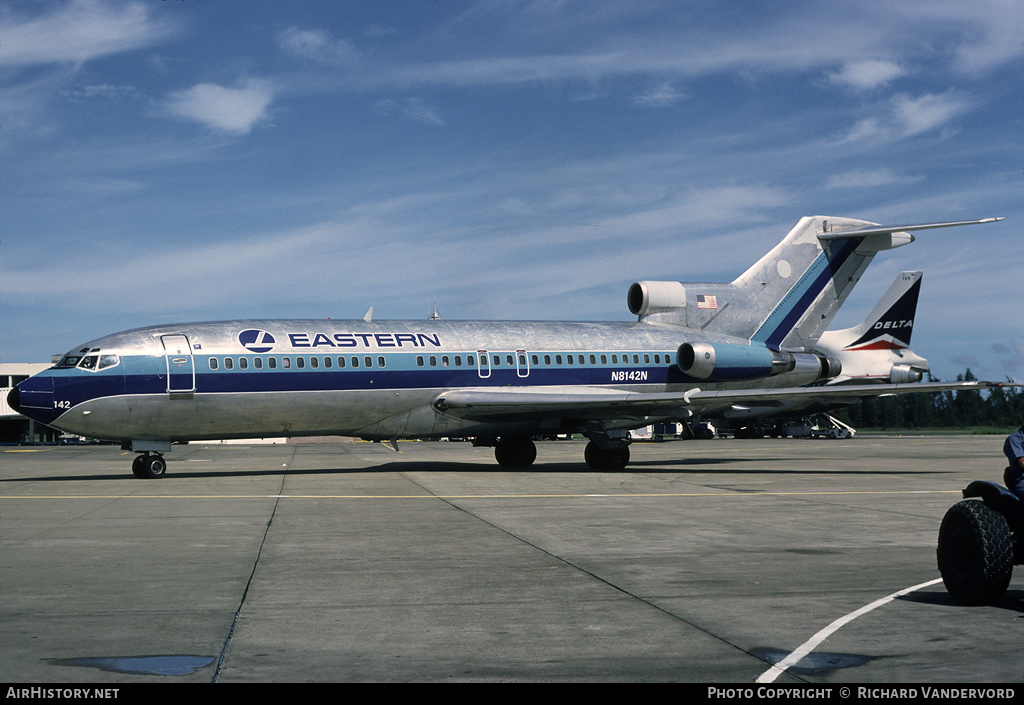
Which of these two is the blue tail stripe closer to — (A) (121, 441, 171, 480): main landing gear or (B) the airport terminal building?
(A) (121, 441, 171, 480): main landing gear

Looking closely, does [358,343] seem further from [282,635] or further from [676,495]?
[282,635]

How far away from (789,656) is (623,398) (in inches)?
821

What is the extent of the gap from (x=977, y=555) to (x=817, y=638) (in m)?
1.99

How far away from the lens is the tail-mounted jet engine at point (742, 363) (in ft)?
102

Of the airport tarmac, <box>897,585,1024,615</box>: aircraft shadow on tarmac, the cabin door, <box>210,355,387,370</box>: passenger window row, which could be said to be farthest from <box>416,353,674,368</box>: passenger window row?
<box>897,585,1024,615</box>: aircraft shadow on tarmac

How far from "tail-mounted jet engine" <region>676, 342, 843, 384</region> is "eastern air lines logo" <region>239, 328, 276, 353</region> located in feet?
44.0

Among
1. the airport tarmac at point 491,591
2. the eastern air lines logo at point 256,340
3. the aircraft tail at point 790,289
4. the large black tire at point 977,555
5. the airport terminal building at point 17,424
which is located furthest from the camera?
the airport terminal building at point 17,424

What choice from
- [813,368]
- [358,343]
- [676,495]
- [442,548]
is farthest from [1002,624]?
[813,368]

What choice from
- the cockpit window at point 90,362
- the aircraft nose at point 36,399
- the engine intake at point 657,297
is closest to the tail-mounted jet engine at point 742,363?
the engine intake at point 657,297

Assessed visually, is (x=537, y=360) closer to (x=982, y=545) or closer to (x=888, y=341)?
(x=982, y=545)

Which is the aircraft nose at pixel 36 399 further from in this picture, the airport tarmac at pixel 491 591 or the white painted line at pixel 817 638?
the white painted line at pixel 817 638

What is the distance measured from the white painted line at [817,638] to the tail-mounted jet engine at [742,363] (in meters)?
22.1

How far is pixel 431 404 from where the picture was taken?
27.8 metres

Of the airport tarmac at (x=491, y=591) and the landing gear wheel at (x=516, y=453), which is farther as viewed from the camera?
the landing gear wheel at (x=516, y=453)
